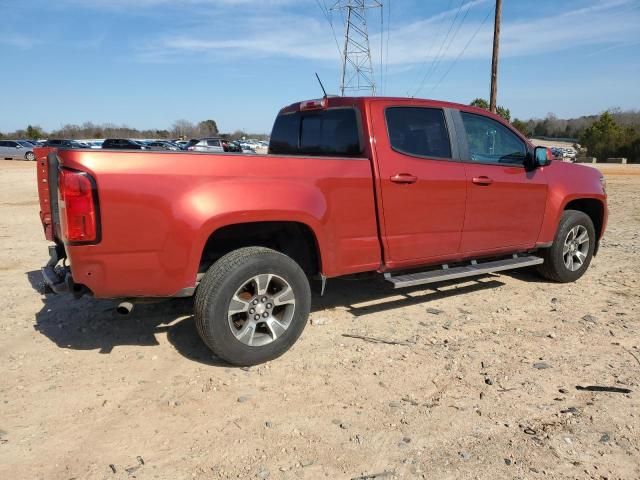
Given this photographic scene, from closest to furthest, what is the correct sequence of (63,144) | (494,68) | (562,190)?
(562,190), (63,144), (494,68)

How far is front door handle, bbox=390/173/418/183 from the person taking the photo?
427 cm

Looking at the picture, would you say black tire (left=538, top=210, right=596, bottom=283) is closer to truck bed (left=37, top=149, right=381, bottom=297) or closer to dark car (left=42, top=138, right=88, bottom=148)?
truck bed (left=37, top=149, right=381, bottom=297)

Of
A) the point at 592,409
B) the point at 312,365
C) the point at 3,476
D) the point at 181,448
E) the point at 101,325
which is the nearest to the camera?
the point at 3,476

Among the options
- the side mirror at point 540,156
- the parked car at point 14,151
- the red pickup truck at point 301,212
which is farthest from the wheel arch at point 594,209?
the parked car at point 14,151

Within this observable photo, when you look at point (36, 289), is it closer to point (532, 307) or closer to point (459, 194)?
point (459, 194)

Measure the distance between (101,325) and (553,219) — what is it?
471cm

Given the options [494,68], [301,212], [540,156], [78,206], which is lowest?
[301,212]

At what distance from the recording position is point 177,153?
328 centimetres

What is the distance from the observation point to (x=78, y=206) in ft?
10.2

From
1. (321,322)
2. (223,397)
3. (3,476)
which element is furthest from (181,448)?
(321,322)

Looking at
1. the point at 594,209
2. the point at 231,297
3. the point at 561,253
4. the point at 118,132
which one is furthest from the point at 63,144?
the point at 118,132

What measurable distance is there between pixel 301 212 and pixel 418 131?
4.98 feet

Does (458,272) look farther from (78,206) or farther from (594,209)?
(78,206)

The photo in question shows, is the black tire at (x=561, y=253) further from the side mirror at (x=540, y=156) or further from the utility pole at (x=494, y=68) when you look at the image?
the utility pole at (x=494, y=68)
